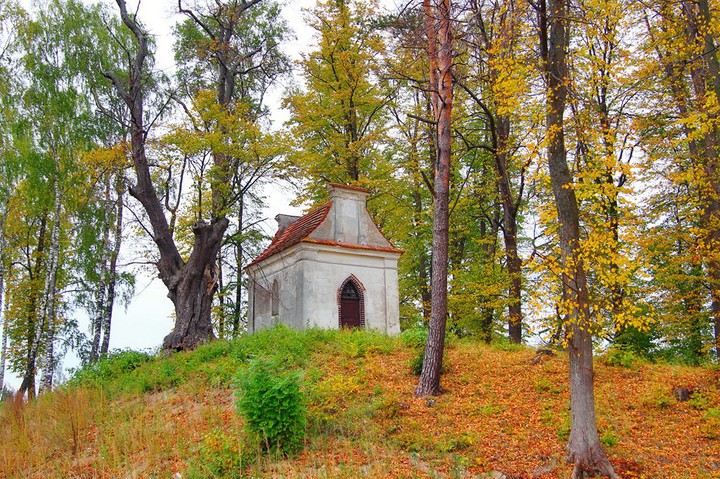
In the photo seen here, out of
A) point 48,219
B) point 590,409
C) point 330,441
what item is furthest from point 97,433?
point 48,219

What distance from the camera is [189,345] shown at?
17.4m

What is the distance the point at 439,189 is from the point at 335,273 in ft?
28.5

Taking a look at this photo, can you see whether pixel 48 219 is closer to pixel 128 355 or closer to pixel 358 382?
pixel 128 355

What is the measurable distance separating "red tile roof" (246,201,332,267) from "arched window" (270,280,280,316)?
4.23 feet

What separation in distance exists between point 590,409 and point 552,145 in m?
3.98

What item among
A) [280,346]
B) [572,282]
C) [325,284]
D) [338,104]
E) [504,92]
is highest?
[338,104]

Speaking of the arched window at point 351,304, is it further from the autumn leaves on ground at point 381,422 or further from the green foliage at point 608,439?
the green foliage at point 608,439

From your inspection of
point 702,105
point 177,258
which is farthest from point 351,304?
point 702,105

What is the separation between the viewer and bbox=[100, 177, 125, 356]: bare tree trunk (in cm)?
2219

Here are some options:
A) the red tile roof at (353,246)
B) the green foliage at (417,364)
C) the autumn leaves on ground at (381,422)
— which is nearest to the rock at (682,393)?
the autumn leaves on ground at (381,422)

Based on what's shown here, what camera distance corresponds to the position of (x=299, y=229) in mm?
21469

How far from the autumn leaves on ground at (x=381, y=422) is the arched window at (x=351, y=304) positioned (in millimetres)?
5200

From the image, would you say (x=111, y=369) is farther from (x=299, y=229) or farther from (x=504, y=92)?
(x=504, y=92)

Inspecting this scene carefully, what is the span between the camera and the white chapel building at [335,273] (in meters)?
18.8
